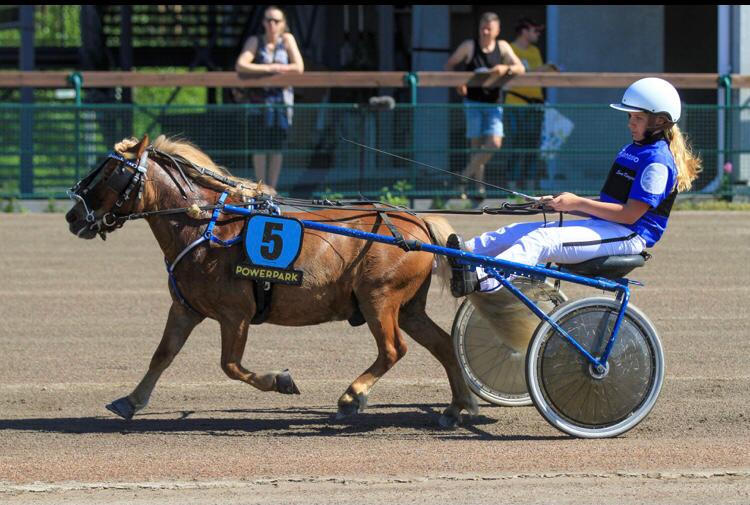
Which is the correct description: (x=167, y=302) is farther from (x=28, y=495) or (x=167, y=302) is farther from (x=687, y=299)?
(x=28, y=495)

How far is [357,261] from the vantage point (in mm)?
7031

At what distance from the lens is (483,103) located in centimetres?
1484

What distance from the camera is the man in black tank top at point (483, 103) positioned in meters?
14.7

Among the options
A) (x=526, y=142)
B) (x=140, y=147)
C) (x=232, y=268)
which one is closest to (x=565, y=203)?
(x=232, y=268)

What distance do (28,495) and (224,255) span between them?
1.75m

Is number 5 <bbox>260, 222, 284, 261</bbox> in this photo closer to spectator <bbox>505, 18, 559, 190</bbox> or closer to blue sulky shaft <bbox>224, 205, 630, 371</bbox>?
blue sulky shaft <bbox>224, 205, 630, 371</bbox>

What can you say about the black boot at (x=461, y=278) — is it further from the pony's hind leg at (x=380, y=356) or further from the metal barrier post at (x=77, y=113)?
the metal barrier post at (x=77, y=113)

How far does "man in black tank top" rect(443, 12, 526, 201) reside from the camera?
578 inches

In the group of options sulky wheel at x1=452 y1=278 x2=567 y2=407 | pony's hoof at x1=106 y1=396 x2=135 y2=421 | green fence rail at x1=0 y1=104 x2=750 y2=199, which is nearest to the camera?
pony's hoof at x1=106 y1=396 x2=135 y2=421

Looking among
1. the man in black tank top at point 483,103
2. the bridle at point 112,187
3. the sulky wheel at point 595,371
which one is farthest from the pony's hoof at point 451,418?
the man in black tank top at point 483,103

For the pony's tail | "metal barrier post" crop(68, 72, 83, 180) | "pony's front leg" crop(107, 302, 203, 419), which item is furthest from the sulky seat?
"metal barrier post" crop(68, 72, 83, 180)

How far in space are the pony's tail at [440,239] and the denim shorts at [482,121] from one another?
752 cm

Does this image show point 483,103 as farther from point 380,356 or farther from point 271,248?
point 271,248

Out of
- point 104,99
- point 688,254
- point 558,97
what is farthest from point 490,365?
point 104,99
